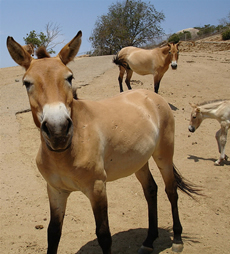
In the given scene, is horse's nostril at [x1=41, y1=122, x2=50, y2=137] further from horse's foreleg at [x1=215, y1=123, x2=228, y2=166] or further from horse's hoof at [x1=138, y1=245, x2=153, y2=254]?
horse's foreleg at [x1=215, y1=123, x2=228, y2=166]

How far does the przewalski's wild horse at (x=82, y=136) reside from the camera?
186 cm

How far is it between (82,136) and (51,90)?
54 centimetres

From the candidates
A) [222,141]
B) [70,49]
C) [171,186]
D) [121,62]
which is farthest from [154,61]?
[70,49]

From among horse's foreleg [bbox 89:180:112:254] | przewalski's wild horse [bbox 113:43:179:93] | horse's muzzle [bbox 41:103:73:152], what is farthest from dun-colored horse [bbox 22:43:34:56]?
przewalski's wild horse [bbox 113:43:179:93]

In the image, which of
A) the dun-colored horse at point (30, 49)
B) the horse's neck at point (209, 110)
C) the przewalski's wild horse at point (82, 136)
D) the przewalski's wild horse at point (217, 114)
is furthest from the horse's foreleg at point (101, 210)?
the horse's neck at point (209, 110)

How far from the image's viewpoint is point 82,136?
7.41ft

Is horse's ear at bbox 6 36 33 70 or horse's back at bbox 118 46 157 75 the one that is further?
horse's back at bbox 118 46 157 75

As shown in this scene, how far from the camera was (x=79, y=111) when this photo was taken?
7.73ft

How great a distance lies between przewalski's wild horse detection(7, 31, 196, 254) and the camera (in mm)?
1860

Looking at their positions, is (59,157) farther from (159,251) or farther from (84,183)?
(159,251)

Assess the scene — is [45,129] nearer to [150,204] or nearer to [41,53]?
[41,53]

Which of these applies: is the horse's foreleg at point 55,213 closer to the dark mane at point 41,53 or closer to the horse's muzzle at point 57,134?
the horse's muzzle at point 57,134

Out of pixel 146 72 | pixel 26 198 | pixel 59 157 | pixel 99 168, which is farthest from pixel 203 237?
pixel 146 72

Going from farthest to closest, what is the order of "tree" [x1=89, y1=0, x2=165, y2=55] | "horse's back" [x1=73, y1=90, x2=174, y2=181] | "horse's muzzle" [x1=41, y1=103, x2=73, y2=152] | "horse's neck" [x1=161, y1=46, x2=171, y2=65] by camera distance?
"tree" [x1=89, y1=0, x2=165, y2=55] < "horse's neck" [x1=161, y1=46, x2=171, y2=65] < "horse's back" [x1=73, y1=90, x2=174, y2=181] < "horse's muzzle" [x1=41, y1=103, x2=73, y2=152]
